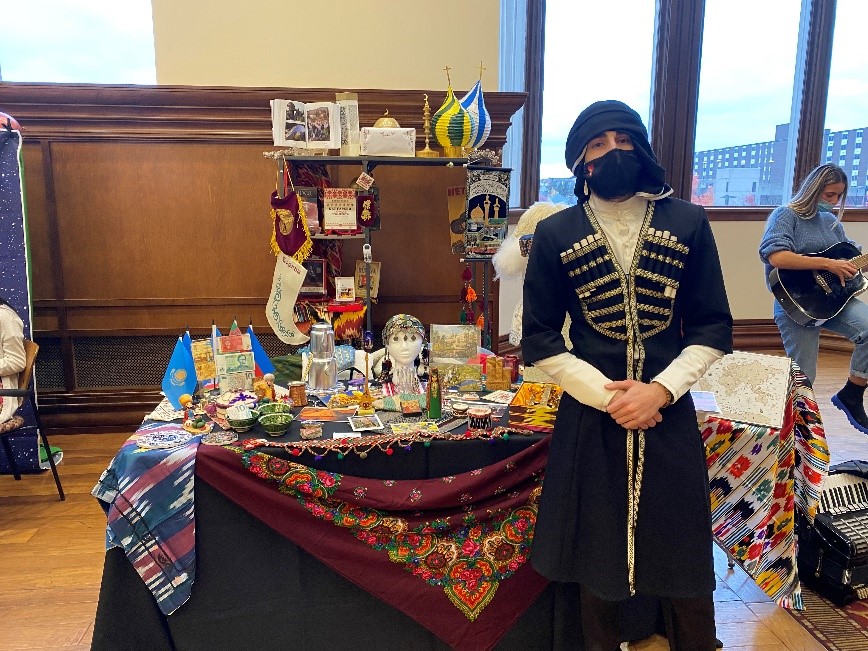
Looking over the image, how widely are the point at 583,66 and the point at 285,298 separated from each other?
3537mm

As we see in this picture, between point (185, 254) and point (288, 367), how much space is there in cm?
179

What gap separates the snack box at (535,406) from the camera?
1.76 metres

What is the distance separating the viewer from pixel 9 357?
2.71 m

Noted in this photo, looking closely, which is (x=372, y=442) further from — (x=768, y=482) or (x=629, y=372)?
(x=768, y=482)

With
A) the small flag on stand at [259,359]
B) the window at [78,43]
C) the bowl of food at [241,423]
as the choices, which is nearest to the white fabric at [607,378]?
the bowl of food at [241,423]

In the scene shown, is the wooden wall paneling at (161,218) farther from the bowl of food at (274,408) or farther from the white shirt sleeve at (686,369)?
the white shirt sleeve at (686,369)

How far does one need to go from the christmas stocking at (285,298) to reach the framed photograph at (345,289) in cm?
21

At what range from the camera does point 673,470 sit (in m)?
1.36

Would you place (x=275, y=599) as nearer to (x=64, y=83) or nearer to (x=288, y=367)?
(x=288, y=367)

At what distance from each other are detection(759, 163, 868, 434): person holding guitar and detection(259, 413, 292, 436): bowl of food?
2542mm

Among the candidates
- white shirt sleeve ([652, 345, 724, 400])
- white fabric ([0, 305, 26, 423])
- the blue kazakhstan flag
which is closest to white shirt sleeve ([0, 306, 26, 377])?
white fabric ([0, 305, 26, 423])

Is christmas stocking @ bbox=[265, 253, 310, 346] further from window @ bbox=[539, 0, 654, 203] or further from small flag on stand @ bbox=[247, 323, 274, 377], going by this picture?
window @ bbox=[539, 0, 654, 203]

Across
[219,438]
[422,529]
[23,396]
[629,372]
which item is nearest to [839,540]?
[629,372]

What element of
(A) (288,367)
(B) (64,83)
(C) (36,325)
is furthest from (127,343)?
(A) (288,367)
